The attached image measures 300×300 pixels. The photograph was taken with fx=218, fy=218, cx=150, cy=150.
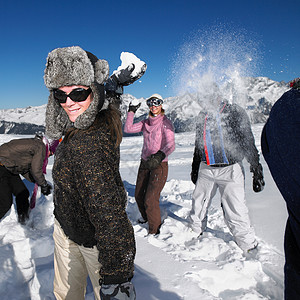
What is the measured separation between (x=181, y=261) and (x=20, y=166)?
2.67 metres

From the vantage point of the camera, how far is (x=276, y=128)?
0.68 m

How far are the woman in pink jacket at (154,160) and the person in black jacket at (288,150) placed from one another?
7.27 ft

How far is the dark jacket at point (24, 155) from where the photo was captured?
3.16m

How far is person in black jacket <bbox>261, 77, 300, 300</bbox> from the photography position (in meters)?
0.63

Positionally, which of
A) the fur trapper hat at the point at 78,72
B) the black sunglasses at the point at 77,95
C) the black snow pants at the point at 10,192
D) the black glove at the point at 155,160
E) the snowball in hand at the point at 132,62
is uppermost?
the snowball in hand at the point at 132,62

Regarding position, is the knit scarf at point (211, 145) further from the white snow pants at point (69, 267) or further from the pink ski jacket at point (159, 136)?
the white snow pants at point (69, 267)

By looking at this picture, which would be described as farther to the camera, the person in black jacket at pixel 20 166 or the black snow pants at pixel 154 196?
the person in black jacket at pixel 20 166

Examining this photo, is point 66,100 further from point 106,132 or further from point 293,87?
point 293,87

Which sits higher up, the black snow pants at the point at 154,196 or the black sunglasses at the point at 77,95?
the black sunglasses at the point at 77,95

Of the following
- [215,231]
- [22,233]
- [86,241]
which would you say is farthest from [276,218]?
[22,233]

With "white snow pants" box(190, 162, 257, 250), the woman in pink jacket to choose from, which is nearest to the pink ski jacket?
the woman in pink jacket

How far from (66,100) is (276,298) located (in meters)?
2.32

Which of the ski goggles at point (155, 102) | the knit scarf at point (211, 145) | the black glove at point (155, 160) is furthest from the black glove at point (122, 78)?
the ski goggles at point (155, 102)

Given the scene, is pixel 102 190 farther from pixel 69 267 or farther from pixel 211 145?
pixel 211 145
